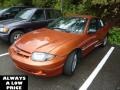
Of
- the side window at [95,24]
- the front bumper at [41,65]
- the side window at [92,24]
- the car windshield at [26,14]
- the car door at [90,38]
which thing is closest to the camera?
the front bumper at [41,65]

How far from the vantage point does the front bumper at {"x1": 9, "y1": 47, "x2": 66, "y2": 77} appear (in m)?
4.74

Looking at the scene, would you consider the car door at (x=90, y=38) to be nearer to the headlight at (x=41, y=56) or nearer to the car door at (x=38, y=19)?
the headlight at (x=41, y=56)

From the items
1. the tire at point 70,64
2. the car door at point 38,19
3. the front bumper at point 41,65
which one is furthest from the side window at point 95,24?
the car door at point 38,19

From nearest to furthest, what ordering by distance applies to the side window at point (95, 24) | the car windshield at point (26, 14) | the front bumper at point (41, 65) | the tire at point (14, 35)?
the front bumper at point (41, 65) < the side window at point (95, 24) < the tire at point (14, 35) < the car windshield at point (26, 14)

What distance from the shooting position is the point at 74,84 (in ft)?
16.8

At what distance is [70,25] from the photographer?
6477 millimetres

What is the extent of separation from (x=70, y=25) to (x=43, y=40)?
130cm

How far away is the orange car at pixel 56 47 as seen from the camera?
4.84 m

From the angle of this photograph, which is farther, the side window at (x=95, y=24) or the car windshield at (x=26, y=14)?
the car windshield at (x=26, y=14)

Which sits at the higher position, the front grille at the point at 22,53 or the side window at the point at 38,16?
the side window at the point at 38,16

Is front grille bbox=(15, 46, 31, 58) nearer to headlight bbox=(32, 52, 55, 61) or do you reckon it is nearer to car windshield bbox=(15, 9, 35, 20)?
headlight bbox=(32, 52, 55, 61)

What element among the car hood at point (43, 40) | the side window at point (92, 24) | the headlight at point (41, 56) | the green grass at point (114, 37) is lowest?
the green grass at point (114, 37)

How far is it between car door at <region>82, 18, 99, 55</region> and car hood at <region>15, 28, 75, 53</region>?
22.6 inches

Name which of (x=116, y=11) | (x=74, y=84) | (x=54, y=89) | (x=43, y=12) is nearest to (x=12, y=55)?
(x=54, y=89)
